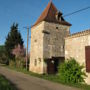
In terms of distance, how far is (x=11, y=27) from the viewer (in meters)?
47.8

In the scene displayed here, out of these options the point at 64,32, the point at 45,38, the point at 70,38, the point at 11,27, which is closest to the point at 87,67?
the point at 70,38

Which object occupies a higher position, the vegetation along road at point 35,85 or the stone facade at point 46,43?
the stone facade at point 46,43

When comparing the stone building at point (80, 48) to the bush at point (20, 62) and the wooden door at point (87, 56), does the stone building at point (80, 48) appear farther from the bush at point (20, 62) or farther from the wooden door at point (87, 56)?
the bush at point (20, 62)

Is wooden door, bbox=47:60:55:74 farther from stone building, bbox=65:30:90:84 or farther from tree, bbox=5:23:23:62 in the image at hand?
tree, bbox=5:23:23:62

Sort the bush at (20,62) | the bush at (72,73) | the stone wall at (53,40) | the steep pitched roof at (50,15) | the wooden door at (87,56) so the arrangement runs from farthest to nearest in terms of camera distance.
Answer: the bush at (20,62), the steep pitched roof at (50,15), the stone wall at (53,40), the bush at (72,73), the wooden door at (87,56)

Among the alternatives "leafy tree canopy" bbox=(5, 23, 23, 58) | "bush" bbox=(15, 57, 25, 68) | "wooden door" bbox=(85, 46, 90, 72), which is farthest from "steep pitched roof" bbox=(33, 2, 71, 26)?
"leafy tree canopy" bbox=(5, 23, 23, 58)

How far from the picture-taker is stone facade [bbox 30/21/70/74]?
88.5 ft

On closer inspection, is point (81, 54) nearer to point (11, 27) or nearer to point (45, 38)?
point (45, 38)

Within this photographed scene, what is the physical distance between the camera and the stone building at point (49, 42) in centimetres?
2664

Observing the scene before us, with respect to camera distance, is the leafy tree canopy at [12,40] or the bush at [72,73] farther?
the leafy tree canopy at [12,40]

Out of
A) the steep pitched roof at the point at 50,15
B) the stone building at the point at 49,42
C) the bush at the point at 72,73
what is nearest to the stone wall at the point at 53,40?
the stone building at the point at 49,42

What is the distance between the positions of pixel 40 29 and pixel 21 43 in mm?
19236

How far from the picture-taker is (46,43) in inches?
1072

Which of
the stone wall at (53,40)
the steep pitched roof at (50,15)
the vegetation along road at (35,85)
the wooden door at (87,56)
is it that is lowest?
the vegetation along road at (35,85)
